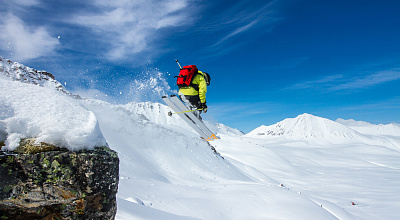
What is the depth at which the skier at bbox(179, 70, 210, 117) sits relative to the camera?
10.1 metres

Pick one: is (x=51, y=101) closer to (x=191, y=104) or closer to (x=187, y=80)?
(x=187, y=80)

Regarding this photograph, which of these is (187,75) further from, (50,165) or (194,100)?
(50,165)

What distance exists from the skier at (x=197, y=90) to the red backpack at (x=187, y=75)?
19 cm

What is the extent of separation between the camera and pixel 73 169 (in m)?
2.84

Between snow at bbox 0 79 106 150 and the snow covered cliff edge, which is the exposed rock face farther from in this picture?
snow at bbox 0 79 106 150

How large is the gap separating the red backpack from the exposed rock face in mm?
7191

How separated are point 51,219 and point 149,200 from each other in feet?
15.5

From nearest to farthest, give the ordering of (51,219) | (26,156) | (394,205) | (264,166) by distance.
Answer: (26,156) → (51,219) → (394,205) → (264,166)

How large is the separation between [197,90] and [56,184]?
7.94m

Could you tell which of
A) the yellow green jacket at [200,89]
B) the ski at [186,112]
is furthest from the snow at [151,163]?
the yellow green jacket at [200,89]

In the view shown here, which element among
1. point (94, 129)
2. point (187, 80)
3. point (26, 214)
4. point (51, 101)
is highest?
point (187, 80)

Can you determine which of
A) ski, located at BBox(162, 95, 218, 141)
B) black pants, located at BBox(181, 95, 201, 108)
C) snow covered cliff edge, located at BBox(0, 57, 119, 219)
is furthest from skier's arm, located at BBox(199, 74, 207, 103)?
snow covered cliff edge, located at BBox(0, 57, 119, 219)

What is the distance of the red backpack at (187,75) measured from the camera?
32.4 ft

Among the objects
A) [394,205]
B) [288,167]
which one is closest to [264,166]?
[288,167]
